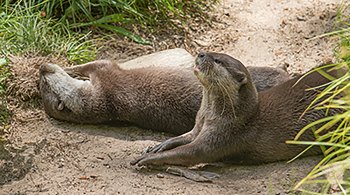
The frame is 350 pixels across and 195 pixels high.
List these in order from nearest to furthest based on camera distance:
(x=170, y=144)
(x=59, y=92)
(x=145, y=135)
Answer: (x=170, y=144) → (x=145, y=135) → (x=59, y=92)

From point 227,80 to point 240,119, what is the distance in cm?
23

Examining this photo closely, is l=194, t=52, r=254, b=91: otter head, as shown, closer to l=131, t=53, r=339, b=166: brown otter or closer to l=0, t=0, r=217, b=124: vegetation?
l=131, t=53, r=339, b=166: brown otter

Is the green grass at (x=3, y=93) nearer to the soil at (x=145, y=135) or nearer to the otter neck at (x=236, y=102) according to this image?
the soil at (x=145, y=135)

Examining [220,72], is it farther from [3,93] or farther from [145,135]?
[3,93]

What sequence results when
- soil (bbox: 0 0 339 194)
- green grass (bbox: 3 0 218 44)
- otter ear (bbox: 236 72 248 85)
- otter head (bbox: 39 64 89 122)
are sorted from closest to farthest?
1. soil (bbox: 0 0 339 194)
2. otter ear (bbox: 236 72 248 85)
3. otter head (bbox: 39 64 89 122)
4. green grass (bbox: 3 0 218 44)

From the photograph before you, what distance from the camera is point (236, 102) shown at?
3.87 metres

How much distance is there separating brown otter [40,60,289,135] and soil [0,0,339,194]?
0.31ft

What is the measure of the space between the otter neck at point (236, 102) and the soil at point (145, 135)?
30 centimetres

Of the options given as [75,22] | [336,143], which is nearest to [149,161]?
[336,143]

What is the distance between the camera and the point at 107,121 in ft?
15.0

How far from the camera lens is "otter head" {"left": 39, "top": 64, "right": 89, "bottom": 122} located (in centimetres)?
459

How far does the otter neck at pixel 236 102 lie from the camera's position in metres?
3.86

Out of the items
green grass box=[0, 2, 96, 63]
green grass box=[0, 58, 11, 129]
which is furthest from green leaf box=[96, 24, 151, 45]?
green grass box=[0, 58, 11, 129]

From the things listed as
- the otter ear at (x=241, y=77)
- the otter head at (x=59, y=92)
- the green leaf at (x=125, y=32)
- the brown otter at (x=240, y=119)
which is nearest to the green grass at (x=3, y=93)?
the otter head at (x=59, y=92)
